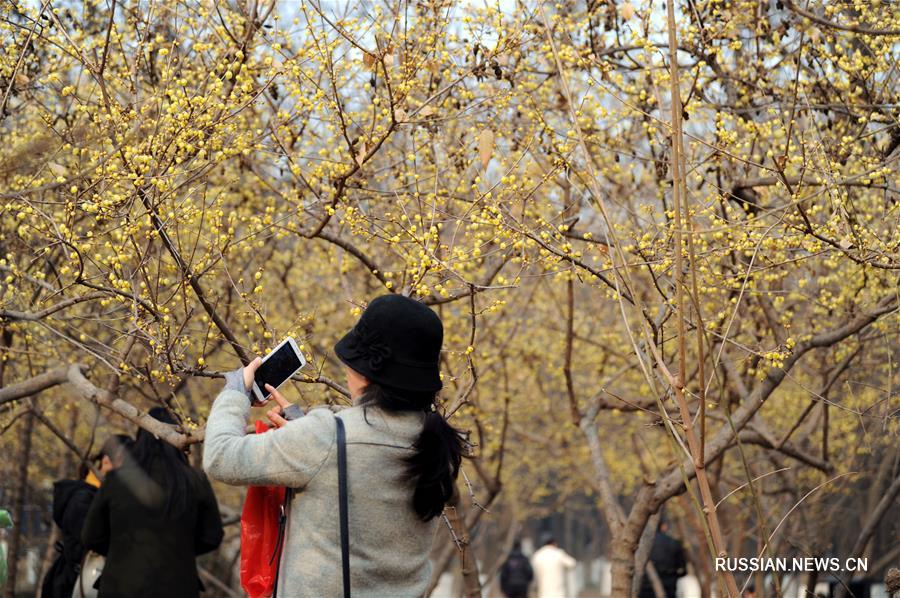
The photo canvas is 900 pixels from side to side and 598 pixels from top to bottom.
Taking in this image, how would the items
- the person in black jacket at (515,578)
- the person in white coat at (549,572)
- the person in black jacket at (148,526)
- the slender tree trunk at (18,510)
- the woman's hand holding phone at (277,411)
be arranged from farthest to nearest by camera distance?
the person in black jacket at (515,578), the person in white coat at (549,572), the slender tree trunk at (18,510), the person in black jacket at (148,526), the woman's hand holding phone at (277,411)

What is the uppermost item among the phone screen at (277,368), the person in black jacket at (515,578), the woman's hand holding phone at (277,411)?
the phone screen at (277,368)

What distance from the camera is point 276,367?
3289mm

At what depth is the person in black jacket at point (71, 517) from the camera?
622 centimetres

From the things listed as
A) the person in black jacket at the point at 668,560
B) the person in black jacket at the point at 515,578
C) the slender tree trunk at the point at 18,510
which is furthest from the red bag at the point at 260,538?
the person in black jacket at the point at 515,578

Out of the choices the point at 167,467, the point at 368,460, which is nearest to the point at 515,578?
the point at 167,467

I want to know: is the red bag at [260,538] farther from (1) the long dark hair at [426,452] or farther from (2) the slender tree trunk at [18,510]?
(2) the slender tree trunk at [18,510]

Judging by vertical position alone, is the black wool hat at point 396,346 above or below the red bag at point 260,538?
above

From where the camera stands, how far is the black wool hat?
3.06 m

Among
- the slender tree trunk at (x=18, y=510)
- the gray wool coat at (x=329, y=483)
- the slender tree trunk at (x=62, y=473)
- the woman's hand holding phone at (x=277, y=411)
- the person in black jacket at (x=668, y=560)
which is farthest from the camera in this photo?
the person in black jacket at (x=668, y=560)

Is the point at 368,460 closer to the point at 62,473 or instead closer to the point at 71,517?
A: the point at 71,517

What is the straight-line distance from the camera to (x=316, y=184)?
20.3 feet

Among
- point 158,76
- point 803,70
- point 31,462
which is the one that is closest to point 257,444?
point 158,76

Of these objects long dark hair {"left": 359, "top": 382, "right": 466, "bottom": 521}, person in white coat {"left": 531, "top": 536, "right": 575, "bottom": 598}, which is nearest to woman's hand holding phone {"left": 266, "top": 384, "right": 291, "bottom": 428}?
long dark hair {"left": 359, "top": 382, "right": 466, "bottom": 521}

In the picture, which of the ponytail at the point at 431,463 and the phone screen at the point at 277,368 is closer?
the ponytail at the point at 431,463
